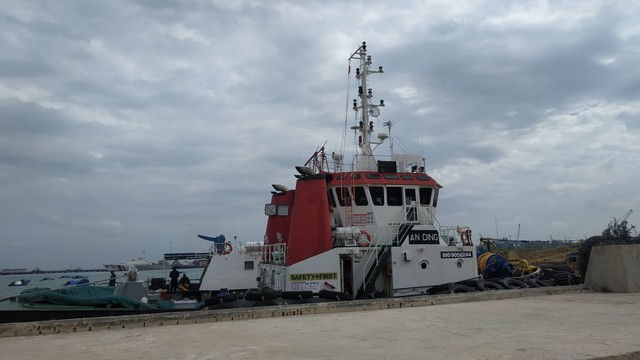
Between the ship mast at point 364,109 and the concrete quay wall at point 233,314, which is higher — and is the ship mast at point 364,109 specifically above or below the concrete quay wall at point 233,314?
above

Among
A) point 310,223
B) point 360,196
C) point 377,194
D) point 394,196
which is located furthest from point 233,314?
point 394,196

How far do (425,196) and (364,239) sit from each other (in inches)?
109

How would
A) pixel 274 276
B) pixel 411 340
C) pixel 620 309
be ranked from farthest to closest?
pixel 274 276 < pixel 620 309 < pixel 411 340

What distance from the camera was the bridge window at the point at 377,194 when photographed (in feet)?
44.9

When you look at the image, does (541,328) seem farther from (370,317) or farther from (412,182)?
(412,182)

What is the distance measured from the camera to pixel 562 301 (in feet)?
27.2

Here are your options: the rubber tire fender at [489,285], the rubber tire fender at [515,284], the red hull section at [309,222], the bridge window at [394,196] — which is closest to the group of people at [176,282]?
the red hull section at [309,222]

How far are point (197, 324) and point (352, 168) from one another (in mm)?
8695

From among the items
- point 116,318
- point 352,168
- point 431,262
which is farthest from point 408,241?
point 116,318

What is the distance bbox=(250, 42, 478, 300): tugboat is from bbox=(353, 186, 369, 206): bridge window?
0.02 m

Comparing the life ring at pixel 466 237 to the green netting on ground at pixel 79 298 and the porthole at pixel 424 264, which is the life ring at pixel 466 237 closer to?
the porthole at pixel 424 264

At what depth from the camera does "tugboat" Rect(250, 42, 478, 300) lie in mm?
12227

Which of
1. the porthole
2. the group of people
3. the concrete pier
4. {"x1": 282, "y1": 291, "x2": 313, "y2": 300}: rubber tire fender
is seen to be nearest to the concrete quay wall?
the concrete pier

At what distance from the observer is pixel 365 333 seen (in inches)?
221
